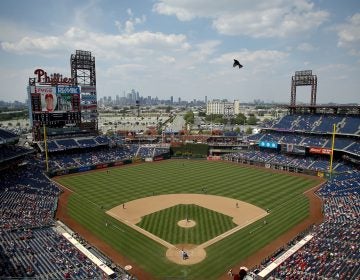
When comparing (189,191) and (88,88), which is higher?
(88,88)

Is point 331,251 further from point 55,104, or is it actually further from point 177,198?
point 55,104

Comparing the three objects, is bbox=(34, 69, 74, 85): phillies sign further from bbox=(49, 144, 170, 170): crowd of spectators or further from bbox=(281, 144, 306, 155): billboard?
bbox=(281, 144, 306, 155): billboard

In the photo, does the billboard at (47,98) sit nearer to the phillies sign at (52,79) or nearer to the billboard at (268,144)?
the phillies sign at (52,79)

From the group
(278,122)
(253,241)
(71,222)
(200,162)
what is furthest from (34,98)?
(278,122)

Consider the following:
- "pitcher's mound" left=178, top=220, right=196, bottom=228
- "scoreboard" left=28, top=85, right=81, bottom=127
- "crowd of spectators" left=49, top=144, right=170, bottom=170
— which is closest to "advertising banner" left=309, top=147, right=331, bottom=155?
"crowd of spectators" left=49, top=144, right=170, bottom=170

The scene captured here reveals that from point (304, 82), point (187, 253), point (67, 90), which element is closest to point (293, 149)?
point (304, 82)

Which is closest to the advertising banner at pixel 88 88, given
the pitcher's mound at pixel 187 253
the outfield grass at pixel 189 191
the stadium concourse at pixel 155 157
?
the stadium concourse at pixel 155 157

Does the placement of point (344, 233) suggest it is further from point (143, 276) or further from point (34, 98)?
point (34, 98)
